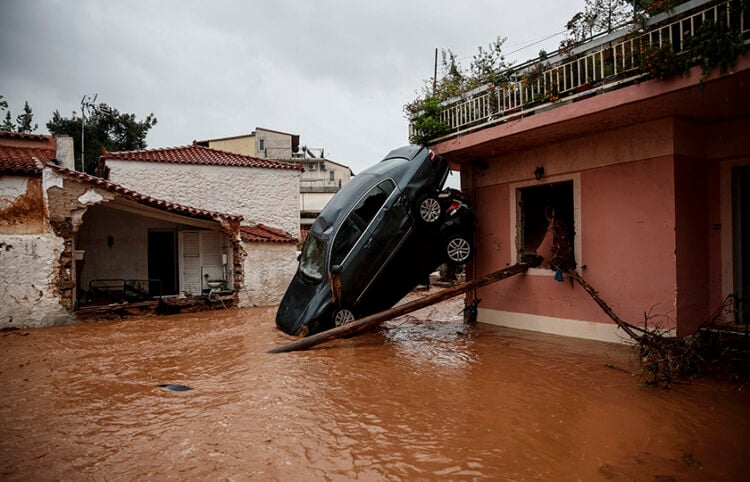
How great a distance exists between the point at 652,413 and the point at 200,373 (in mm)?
5635

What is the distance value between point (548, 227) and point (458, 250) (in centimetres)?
180

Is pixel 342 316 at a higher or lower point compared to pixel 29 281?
lower

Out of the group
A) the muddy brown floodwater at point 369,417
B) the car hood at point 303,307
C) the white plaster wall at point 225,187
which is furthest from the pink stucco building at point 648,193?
the white plaster wall at point 225,187

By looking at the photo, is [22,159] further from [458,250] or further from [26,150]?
[458,250]

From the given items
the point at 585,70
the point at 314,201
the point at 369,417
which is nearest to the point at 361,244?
the point at 369,417

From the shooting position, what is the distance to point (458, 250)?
341 inches

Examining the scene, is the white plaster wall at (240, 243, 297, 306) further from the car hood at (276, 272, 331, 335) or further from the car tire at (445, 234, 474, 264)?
the car tire at (445, 234, 474, 264)

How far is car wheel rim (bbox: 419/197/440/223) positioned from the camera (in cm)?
834

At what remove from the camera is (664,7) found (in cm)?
565

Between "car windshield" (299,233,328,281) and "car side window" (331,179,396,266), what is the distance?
34 cm

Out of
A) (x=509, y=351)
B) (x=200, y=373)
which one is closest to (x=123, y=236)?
(x=200, y=373)

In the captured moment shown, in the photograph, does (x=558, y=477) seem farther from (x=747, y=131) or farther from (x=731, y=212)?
(x=747, y=131)

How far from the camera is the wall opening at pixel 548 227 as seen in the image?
311 inches

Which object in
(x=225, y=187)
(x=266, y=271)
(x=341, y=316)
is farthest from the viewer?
(x=225, y=187)
